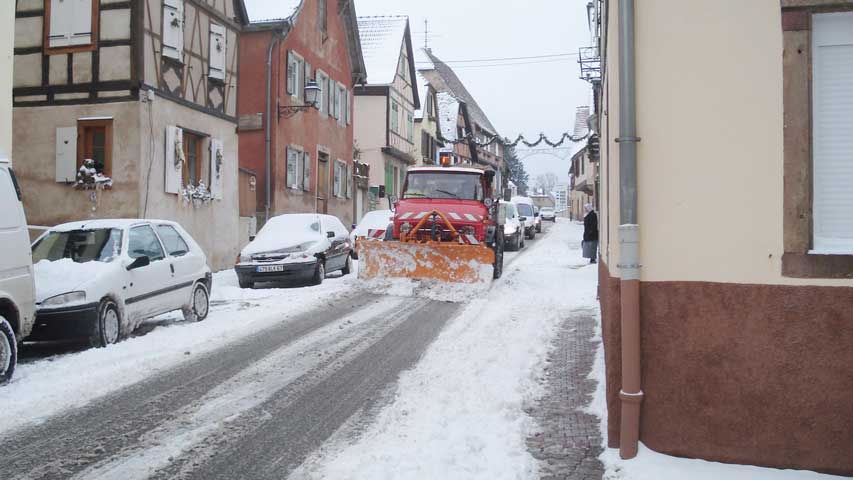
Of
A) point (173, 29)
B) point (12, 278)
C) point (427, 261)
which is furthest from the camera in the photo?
point (173, 29)

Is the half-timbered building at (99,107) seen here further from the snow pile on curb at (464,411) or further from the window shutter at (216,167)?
the snow pile on curb at (464,411)

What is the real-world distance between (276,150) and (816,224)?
66.8ft

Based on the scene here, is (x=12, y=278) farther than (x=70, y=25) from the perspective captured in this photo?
No

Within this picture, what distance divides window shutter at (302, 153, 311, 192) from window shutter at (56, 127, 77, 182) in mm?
9749

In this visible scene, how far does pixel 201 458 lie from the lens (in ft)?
16.0

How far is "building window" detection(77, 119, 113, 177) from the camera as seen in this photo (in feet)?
52.9

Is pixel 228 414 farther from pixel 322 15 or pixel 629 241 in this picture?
pixel 322 15

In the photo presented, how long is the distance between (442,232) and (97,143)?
7.96 metres

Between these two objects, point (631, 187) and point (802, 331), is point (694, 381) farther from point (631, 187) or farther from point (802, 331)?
point (631, 187)

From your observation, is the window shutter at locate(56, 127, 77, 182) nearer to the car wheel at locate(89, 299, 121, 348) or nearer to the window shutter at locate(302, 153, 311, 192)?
the car wheel at locate(89, 299, 121, 348)

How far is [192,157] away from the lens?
18.7m

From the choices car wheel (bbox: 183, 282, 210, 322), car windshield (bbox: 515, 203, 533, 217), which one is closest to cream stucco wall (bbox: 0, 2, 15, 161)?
car wheel (bbox: 183, 282, 210, 322)

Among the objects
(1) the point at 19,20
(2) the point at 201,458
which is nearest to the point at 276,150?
(1) the point at 19,20

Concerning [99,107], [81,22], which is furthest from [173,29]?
[99,107]
